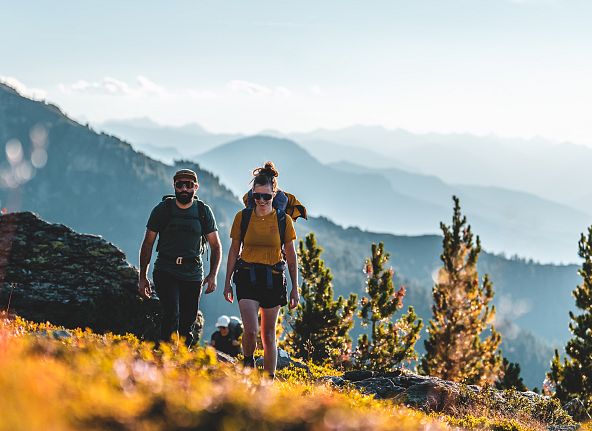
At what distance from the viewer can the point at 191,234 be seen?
9055mm

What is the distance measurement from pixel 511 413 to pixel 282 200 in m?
5.91

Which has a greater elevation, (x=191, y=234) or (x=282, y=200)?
(x=282, y=200)

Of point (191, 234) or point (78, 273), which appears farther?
point (78, 273)

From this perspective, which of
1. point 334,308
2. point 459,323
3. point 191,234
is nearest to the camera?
point 191,234

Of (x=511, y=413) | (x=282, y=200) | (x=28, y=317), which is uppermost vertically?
(x=282, y=200)

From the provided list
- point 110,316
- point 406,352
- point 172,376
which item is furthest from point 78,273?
point 406,352

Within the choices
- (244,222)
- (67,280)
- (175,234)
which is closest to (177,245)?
(175,234)

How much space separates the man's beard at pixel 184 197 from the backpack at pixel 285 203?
0.82 meters

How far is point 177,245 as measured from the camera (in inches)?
353

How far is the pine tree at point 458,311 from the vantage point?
32.8m

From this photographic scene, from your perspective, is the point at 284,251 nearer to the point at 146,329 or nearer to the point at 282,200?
the point at 282,200

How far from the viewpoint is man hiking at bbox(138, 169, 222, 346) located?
29.2ft

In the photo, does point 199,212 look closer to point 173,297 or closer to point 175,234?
point 175,234

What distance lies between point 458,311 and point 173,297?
2668 cm
